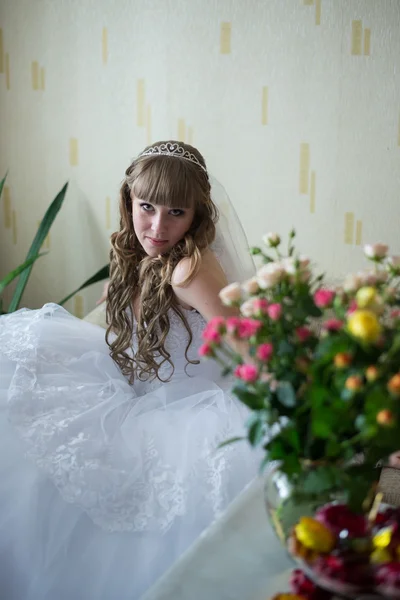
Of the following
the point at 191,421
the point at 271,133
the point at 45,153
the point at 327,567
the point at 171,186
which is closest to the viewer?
the point at 327,567

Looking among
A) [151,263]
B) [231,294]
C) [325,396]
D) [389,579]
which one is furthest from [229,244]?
[389,579]

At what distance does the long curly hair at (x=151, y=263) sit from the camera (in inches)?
74.0

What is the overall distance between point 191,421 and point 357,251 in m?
1.33

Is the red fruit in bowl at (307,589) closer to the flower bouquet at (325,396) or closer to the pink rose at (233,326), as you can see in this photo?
the flower bouquet at (325,396)

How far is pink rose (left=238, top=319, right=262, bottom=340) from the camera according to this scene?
93 cm

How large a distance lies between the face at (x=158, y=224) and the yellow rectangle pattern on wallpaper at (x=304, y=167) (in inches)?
37.6

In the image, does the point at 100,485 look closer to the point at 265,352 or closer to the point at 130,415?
the point at 130,415

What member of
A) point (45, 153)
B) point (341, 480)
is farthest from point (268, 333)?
point (45, 153)

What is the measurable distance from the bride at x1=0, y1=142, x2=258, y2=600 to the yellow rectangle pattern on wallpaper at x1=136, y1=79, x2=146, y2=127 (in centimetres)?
98

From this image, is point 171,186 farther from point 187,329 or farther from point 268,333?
point 268,333

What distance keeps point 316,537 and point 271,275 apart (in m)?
0.35

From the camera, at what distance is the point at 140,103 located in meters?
3.02

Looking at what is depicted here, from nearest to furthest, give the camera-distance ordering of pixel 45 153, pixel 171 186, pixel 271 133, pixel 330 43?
pixel 171 186, pixel 330 43, pixel 271 133, pixel 45 153

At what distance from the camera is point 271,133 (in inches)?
110
